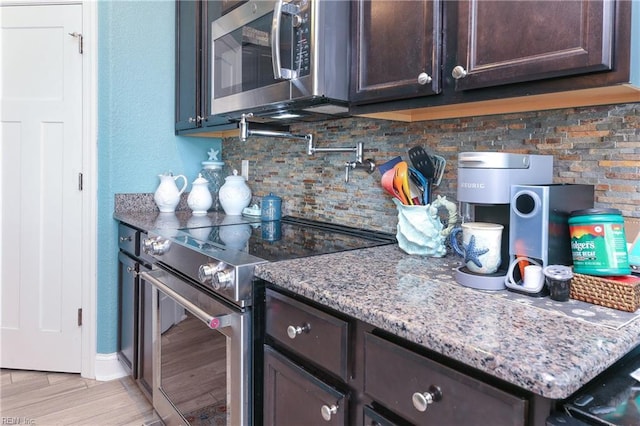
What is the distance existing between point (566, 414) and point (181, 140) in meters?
2.44

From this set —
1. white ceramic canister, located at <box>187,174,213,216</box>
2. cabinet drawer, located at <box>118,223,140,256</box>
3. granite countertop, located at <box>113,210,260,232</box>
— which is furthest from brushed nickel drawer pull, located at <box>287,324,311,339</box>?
white ceramic canister, located at <box>187,174,213,216</box>

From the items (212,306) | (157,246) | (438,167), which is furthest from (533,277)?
(157,246)

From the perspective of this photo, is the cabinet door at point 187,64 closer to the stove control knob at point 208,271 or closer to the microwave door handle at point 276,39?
the microwave door handle at point 276,39

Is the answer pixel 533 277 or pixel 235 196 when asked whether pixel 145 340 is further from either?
pixel 533 277

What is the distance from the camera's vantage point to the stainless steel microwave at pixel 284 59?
1318 mm

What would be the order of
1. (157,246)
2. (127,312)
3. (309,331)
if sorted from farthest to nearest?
(127,312), (157,246), (309,331)

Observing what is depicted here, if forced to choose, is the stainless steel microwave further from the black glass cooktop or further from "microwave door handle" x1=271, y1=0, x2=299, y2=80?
the black glass cooktop

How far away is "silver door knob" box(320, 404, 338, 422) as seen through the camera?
0.92 m

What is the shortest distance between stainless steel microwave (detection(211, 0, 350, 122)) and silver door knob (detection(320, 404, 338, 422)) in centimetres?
86

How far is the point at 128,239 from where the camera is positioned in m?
2.15

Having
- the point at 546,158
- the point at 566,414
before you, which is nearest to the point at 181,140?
the point at 546,158

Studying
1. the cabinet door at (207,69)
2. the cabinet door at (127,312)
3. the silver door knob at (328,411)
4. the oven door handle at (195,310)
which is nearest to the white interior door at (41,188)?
the cabinet door at (127,312)

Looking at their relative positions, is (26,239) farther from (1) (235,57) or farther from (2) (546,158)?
(2) (546,158)

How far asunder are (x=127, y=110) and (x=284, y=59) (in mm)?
1346
